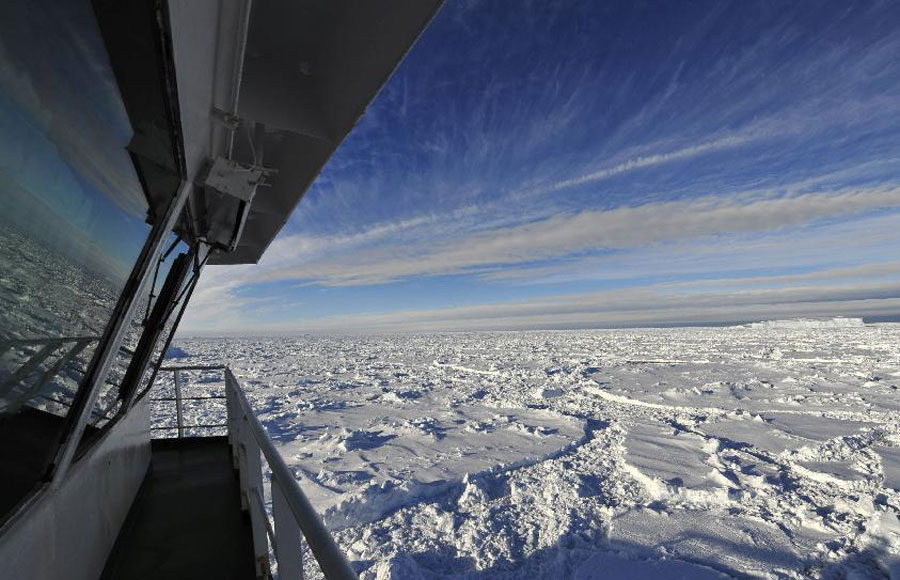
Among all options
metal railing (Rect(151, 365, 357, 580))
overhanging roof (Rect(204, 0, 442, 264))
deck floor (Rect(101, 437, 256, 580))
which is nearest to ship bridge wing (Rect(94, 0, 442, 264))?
overhanging roof (Rect(204, 0, 442, 264))

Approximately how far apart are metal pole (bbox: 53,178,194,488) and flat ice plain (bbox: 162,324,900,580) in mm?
4769

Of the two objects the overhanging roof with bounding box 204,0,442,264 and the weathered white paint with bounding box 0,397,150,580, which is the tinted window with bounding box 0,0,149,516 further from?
the overhanging roof with bounding box 204,0,442,264

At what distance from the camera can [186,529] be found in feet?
10.2

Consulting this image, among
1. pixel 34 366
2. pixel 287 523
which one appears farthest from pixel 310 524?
pixel 34 366

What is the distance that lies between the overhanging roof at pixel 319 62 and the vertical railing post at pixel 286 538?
1380mm

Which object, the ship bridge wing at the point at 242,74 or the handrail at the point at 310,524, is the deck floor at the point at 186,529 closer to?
the handrail at the point at 310,524

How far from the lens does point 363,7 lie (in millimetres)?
1367

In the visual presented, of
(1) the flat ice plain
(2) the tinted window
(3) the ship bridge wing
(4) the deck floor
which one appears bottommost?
(1) the flat ice plain

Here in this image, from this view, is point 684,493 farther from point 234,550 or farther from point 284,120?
point 284,120

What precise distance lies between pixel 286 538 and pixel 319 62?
1781mm

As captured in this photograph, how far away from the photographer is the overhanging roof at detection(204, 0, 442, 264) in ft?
4.54

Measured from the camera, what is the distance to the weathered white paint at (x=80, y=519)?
1338mm

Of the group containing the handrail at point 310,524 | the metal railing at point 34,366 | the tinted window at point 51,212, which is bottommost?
the handrail at point 310,524

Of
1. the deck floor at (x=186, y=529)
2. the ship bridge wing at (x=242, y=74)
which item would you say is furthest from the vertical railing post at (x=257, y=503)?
the ship bridge wing at (x=242, y=74)
